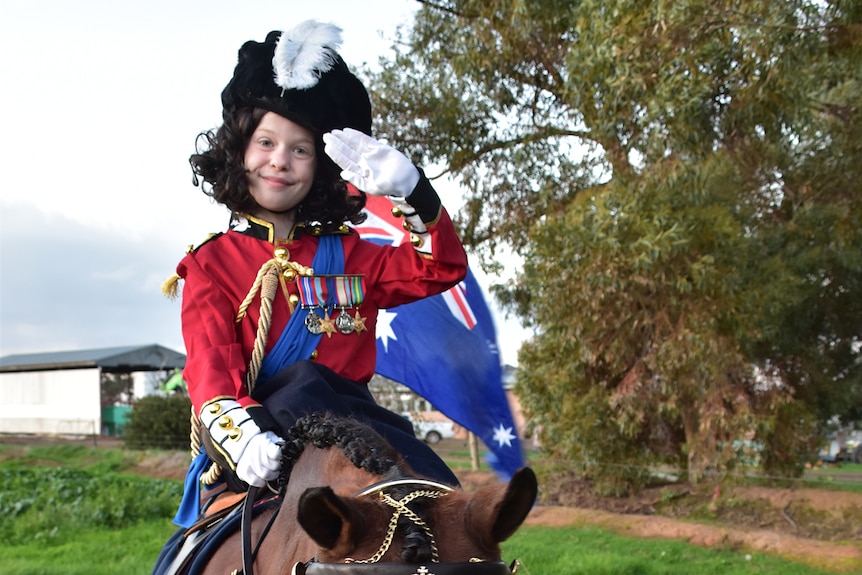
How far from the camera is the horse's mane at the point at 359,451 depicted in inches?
51.8

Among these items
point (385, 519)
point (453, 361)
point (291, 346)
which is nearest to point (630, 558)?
point (453, 361)

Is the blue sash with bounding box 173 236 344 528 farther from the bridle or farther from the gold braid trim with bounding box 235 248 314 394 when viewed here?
the bridle

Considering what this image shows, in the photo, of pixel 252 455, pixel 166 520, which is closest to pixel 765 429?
pixel 166 520

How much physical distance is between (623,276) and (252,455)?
661 centimetres

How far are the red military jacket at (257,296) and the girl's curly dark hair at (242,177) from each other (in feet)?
0.27

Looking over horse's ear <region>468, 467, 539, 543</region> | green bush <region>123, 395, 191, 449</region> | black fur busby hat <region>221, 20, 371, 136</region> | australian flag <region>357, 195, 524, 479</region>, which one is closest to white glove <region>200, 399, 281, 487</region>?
horse's ear <region>468, 467, 539, 543</region>

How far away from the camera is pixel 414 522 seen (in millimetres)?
1343

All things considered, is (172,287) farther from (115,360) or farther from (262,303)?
(115,360)

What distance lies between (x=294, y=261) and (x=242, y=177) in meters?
0.30

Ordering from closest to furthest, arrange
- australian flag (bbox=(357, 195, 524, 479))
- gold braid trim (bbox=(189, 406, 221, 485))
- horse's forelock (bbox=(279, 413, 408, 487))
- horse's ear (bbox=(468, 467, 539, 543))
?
horse's ear (bbox=(468, 467, 539, 543)) → horse's forelock (bbox=(279, 413, 408, 487)) → gold braid trim (bbox=(189, 406, 221, 485)) → australian flag (bbox=(357, 195, 524, 479))

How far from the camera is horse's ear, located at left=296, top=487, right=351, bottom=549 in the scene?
4.16ft

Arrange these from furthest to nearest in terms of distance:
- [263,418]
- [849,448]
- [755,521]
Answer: [849,448] < [755,521] < [263,418]

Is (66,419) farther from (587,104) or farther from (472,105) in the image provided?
(587,104)

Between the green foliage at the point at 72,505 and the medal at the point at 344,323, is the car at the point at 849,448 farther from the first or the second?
the medal at the point at 344,323
